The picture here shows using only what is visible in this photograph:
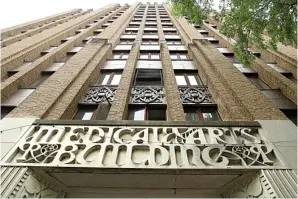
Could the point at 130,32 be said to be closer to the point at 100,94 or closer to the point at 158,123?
the point at 100,94

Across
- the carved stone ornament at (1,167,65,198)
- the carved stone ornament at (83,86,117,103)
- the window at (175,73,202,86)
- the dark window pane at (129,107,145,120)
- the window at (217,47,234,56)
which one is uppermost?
the window at (217,47,234,56)

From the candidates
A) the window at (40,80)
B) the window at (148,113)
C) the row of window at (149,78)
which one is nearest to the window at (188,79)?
the row of window at (149,78)

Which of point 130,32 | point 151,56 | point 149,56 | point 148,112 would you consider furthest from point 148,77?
point 130,32

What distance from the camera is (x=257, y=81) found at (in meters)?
11.6

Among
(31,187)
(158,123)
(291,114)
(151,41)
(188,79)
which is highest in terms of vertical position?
(151,41)

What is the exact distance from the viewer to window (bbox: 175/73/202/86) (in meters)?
11.3

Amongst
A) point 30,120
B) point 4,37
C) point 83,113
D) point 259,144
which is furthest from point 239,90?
point 4,37

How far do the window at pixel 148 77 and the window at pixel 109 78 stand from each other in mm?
936

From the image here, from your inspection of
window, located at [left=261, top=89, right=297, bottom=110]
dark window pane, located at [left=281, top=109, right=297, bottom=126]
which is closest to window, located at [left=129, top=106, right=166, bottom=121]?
window, located at [left=261, top=89, right=297, bottom=110]

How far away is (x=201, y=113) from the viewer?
29.6 feet

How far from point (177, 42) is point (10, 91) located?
38.9 feet

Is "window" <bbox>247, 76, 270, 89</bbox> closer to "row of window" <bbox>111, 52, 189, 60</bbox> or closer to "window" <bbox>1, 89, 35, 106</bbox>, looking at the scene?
"row of window" <bbox>111, 52, 189, 60</bbox>

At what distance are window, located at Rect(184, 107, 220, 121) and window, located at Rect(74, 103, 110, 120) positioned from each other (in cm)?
282

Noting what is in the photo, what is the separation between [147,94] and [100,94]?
1.82 meters
